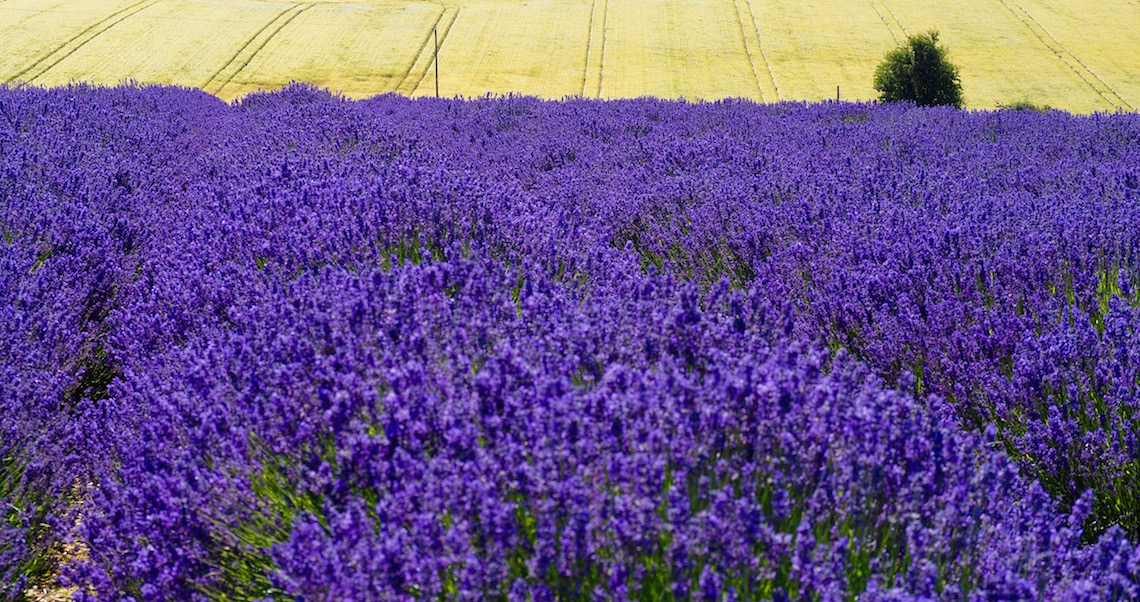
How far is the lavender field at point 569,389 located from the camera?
1.57 m

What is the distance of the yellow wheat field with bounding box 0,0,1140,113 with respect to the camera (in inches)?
1037

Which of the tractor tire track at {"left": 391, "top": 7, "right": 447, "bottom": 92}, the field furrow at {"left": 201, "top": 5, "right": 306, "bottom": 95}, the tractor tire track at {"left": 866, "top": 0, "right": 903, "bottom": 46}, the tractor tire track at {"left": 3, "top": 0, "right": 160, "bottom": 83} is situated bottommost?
the tractor tire track at {"left": 866, "top": 0, "right": 903, "bottom": 46}

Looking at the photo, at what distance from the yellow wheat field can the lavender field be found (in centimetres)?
2166

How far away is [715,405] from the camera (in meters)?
1.77

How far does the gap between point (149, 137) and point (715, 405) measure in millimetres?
5946

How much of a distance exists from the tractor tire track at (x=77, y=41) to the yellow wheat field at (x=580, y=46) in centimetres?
6

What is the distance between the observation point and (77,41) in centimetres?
2853

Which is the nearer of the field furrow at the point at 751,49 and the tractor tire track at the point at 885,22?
the field furrow at the point at 751,49

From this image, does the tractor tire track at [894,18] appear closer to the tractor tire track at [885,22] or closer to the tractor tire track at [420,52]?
the tractor tire track at [885,22]

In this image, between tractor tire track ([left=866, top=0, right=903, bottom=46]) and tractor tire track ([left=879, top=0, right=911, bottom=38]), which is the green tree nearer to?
tractor tire track ([left=866, top=0, right=903, bottom=46])

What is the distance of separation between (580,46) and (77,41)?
48.7 feet

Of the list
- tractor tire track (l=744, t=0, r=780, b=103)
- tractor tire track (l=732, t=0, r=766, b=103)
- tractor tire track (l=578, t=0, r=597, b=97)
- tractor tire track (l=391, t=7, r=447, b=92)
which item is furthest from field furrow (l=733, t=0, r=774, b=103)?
tractor tire track (l=391, t=7, r=447, b=92)

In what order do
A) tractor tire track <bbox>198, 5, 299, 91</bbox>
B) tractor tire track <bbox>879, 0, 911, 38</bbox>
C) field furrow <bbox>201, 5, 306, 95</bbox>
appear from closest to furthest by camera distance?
field furrow <bbox>201, 5, 306, 95</bbox>
tractor tire track <bbox>198, 5, 299, 91</bbox>
tractor tire track <bbox>879, 0, 911, 38</bbox>

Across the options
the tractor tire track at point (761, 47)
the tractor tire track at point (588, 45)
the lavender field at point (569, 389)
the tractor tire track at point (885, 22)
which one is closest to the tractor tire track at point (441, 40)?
the tractor tire track at point (588, 45)
